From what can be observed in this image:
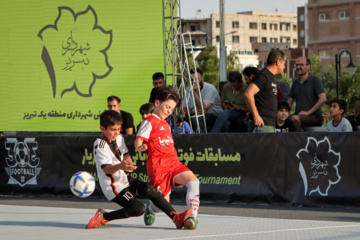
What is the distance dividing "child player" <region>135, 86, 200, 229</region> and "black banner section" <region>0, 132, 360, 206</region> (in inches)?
153

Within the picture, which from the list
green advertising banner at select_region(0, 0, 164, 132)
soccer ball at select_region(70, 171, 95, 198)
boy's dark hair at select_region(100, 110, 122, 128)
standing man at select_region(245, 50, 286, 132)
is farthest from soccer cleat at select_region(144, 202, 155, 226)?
green advertising banner at select_region(0, 0, 164, 132)

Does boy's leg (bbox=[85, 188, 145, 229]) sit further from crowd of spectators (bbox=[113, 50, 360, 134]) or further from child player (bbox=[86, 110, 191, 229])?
crowd of spectators (bbox=[113, 50, 360, 134])

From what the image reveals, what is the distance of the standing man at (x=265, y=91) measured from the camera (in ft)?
36.1

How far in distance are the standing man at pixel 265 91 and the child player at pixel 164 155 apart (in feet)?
8.91

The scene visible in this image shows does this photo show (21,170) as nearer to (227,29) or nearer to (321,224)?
(321,224)

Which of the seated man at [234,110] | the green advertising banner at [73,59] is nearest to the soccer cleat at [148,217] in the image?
the seated man at [234,110]

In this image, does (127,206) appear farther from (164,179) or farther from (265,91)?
(265,91)

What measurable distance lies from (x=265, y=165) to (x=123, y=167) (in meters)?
4.84

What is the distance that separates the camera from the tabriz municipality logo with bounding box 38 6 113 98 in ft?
66.2

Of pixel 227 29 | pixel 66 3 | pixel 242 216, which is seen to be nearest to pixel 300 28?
pixel 227 29

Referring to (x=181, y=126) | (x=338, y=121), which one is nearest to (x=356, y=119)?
(x=338, y=121)

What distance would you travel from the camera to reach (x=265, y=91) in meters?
11.4

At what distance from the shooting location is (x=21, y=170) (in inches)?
598

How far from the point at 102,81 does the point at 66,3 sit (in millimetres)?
2405
